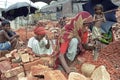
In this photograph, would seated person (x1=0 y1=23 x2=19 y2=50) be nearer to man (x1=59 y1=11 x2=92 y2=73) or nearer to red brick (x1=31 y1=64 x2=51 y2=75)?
red brick (x1=31 y1=64 x2=51 y2=75)

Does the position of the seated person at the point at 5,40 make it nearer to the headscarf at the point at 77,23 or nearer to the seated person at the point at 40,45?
the seated person at the point at 40,45

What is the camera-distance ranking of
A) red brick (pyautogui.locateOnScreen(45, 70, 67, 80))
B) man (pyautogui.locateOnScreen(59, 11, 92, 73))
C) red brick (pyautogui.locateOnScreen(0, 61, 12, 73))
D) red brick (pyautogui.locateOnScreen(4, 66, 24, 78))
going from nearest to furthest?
man (pyautogui.locateOnScreen(59, 11, 92, 73)) < red brick (pyautogui.locateOnScreen(45, 70, 67, 80)) < red brick (pyautogui.locateOnScreen(4, 66, 24, 78)) < red brick (pyautogui.locateOnScreen(0, 61, 12, 73))

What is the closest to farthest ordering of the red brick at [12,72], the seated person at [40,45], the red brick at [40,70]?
the red brick at [40,70], the red brick at [12,72], the seated person at [40,45]

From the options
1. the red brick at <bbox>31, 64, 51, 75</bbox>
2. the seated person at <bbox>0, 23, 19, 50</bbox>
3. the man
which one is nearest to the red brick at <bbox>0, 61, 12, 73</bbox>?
the red brick at <bbox>31, 64, 51, 75</bbox>

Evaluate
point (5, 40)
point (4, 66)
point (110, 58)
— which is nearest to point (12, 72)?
point (4, 66)

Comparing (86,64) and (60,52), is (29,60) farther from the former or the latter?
(60,52)

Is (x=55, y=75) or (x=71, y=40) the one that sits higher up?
(x=71, y=40)

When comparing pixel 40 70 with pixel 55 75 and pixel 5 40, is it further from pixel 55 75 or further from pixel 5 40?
pixel 5 40

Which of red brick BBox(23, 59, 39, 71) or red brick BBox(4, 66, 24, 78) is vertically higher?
red brick BBox(23, 59, 39, 71)

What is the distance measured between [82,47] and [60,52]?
0.47m

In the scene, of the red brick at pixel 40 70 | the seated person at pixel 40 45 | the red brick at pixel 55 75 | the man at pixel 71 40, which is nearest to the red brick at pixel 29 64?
the seated person at pixel 40 45

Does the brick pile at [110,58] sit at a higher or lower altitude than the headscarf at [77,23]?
lower

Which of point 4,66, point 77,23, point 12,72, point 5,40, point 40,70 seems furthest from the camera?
point 5,40

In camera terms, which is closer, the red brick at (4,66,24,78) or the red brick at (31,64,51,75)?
the red brick at (31,64,51,75)
